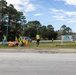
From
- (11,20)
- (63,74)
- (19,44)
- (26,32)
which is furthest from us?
(26,32)

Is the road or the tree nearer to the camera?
the road

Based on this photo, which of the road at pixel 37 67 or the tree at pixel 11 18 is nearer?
the road at pixel 37 67

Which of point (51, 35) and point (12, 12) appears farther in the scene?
point (51, 35)

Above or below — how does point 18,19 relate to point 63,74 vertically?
above

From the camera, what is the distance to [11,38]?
9212 centimetres

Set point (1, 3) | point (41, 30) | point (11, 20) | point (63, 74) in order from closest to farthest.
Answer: point (63, 74) → point (1, 3) → point (11, 20) → point (41, 30)

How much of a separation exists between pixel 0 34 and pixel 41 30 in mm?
38920

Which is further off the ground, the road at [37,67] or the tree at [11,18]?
the tree at [11,18]

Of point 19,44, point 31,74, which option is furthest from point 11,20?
point 31,74

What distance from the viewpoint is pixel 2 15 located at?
91812 millimetres

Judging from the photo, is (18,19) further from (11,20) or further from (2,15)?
(2,15)

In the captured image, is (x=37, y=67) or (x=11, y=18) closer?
(x=37, y=67)

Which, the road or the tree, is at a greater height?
the tree

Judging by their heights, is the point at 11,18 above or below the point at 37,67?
above
